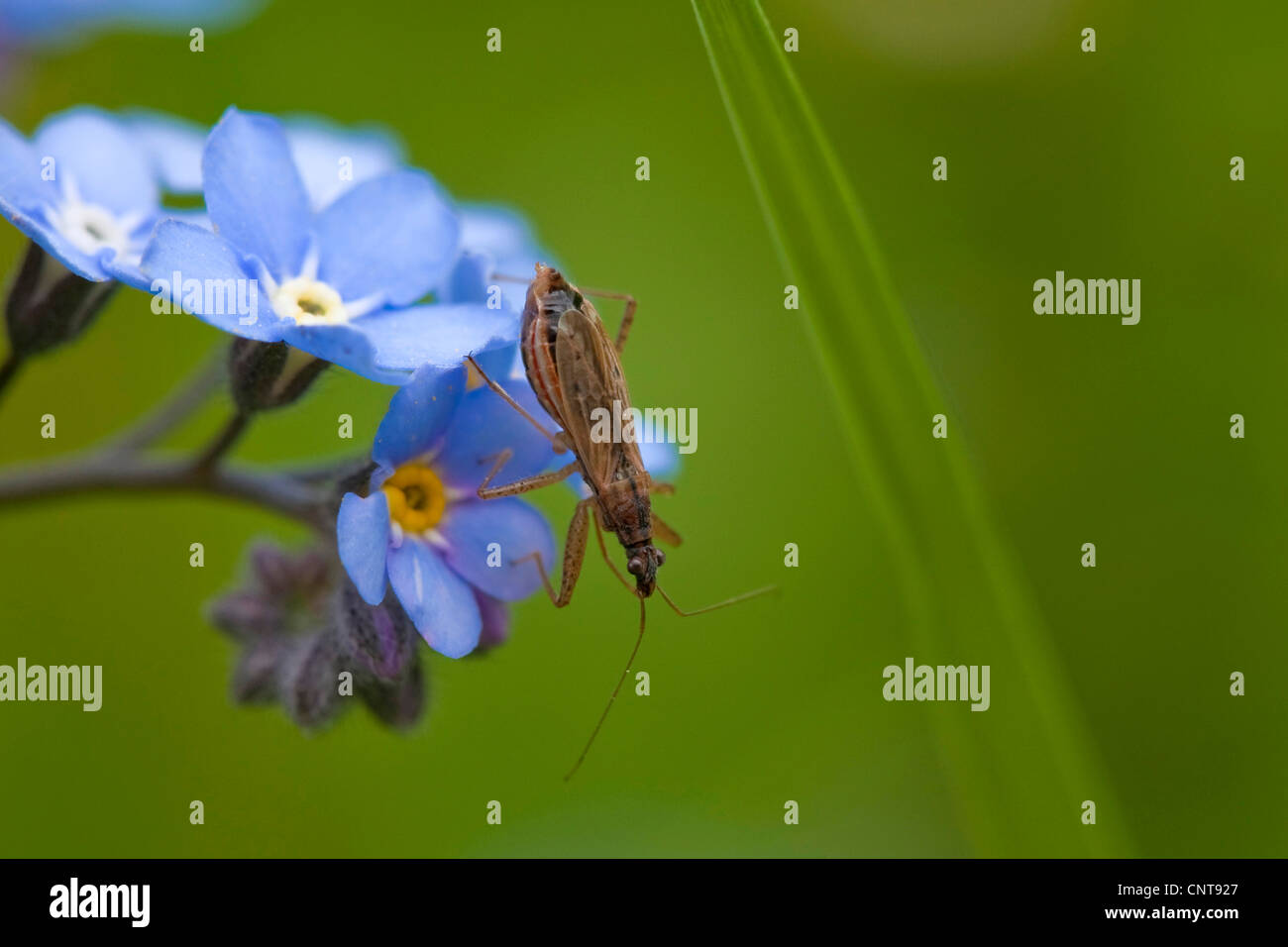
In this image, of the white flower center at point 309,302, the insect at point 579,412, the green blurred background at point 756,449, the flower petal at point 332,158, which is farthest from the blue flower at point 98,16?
the insect at point 579,412

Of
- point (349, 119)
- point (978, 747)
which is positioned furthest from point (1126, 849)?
point (349, 119)

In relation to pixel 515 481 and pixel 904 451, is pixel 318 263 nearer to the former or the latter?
pixel 515 481

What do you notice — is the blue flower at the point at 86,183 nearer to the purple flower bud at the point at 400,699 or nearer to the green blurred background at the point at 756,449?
the purple flower bud at the point at 400,699

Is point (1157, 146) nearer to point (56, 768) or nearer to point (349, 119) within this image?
point (349, 119)

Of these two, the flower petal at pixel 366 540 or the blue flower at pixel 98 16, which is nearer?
the flower petal at pixel 366 540

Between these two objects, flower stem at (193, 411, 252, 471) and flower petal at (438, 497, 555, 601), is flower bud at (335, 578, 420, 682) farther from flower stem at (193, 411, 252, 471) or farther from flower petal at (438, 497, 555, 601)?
flower stem at (193, 411, 252, 471)
